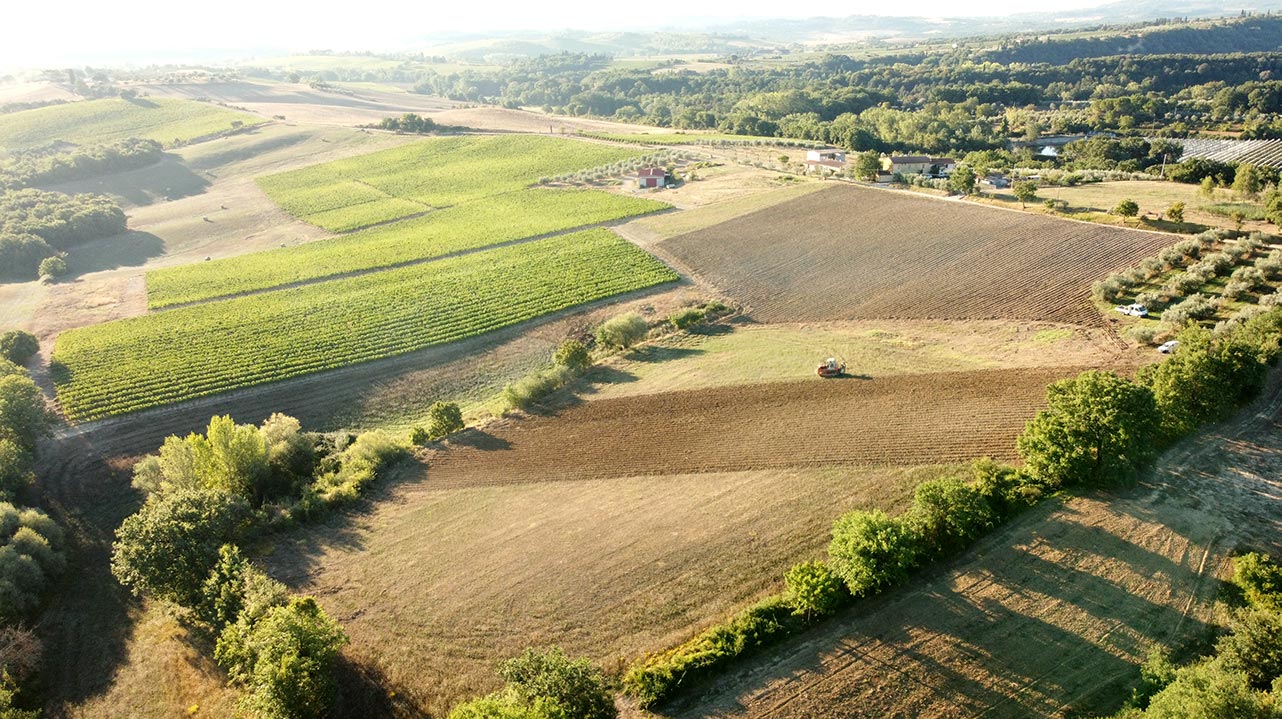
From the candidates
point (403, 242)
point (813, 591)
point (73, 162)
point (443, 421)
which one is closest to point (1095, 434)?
point (813, 591)

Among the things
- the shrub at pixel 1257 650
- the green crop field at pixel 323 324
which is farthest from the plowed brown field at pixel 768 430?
the green crop field at pixel 323 324

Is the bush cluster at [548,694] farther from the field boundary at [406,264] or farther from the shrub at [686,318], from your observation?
the field boundary at [406,264]

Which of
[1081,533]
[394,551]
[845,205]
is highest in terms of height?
[845,205]

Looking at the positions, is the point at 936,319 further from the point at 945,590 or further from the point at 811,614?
the point at 811,614

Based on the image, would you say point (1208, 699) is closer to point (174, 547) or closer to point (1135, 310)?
point (174, 547)

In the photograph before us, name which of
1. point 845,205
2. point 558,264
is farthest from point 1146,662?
point 845,205
